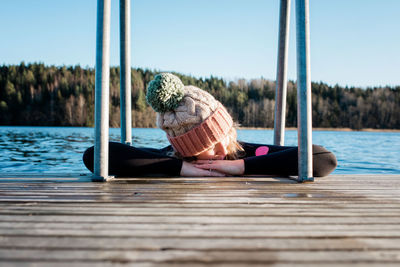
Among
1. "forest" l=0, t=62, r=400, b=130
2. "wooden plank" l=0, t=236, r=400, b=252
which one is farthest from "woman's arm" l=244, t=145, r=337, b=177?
"forest" l=0, t=62, r=400, b=130

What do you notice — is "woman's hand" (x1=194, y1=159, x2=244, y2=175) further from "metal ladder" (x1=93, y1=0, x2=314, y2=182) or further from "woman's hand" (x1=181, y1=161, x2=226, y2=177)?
"metal ladder" (x1=93, y1=0, x2=314, y2=182)

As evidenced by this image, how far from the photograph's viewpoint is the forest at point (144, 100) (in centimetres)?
5741

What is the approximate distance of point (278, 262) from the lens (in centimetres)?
127

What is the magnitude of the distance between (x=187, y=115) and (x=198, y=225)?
1.91m

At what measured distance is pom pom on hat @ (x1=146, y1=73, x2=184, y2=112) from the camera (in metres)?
3.37

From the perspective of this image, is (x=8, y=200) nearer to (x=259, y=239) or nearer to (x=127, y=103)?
(x=259, y=239)

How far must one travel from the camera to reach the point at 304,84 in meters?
3.06

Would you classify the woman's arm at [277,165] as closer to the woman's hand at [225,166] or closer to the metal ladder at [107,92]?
the woman's hand at [225,166]

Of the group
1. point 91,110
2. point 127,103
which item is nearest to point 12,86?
point 91,110

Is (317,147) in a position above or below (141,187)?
above

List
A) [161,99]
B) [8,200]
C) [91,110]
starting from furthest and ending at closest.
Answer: [91,110] → [161,99] → [8,200]

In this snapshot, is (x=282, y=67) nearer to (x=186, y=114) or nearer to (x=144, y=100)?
(x=186, y=114)

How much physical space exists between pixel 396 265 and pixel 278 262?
473mm

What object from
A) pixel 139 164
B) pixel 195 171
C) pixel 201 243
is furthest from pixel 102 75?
pixel 201 243
